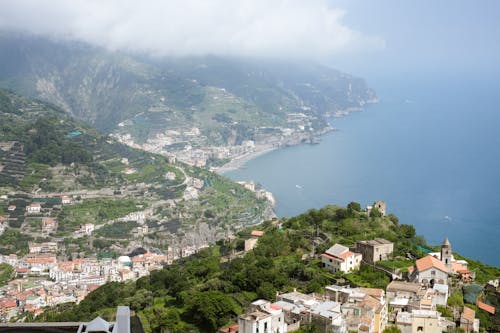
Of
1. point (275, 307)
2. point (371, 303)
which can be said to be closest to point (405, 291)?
point (371, 303)

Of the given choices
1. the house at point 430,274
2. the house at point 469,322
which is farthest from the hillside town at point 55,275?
the house at point 469,322

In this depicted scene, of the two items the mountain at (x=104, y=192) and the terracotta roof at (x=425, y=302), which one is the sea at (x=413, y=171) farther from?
the terracotta roof at (x=425, y=302)

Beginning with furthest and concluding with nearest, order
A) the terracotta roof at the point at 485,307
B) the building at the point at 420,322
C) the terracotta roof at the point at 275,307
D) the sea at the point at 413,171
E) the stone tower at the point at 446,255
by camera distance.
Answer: the sea at the point at 413,171 → the stone tower at the point at 446,255 → the terracotta roof at the point at 485,307 → the terracotta roof at the point at 275,307 → the building at the point at 420,322

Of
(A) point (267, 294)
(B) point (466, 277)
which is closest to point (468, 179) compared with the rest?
(B) point (466, 277)

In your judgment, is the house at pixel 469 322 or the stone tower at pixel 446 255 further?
the stone tower at pixel 446 255

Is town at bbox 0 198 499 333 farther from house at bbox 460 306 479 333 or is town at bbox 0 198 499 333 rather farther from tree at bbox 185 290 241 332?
tree at bbox 185 290 241 332

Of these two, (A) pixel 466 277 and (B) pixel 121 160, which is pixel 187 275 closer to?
(A) pixel 466 277

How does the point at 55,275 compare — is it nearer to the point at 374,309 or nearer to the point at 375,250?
the point at 375,250
